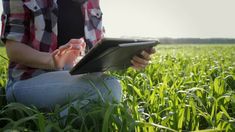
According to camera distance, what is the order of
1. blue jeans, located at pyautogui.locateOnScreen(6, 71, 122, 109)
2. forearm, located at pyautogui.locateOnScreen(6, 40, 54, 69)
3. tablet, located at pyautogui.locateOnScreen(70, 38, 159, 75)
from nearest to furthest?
tablet, located at pyautogui.locateOnScreen(70, 38, 159, 75) → forearm, located at pyautogui.locateOnScreen(6, 40, 54, 69) → blue jeans, located at pyautogui.locateOnScreen(6, 71, 122, 109)

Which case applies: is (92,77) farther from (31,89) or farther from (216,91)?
(216,91)

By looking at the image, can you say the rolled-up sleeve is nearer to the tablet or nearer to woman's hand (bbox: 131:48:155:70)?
the tablet

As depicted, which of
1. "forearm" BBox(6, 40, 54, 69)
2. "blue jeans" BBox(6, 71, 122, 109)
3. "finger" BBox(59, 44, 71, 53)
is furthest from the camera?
"blue jeans" BBox(6, 71, 122, 109)

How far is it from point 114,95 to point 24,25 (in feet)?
2.22

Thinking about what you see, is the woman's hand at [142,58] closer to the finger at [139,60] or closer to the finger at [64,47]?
the finger at [139,60]

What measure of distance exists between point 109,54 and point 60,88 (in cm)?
49

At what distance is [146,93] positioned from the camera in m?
3.13

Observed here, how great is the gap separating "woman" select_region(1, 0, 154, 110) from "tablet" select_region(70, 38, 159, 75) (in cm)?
11

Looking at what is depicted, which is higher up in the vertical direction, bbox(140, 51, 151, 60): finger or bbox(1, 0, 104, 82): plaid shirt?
bbox(1, 0, 104, 82): plaid shirt

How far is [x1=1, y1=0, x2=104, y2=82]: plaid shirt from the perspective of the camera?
2.70 metres

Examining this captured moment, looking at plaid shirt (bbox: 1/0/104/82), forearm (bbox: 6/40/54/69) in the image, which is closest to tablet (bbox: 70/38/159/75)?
forearm (bbox: 6/40/54/69)

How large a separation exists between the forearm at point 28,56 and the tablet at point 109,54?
0.73ft

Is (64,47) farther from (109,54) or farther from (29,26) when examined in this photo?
(29,26)

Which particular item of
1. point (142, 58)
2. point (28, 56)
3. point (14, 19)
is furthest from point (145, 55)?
point (14, 19)
